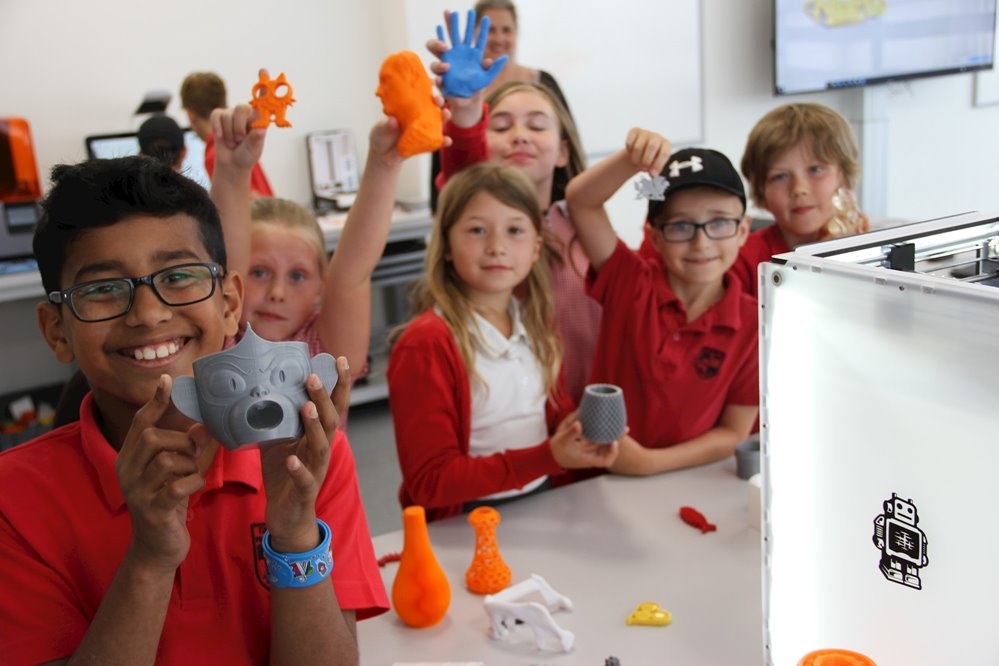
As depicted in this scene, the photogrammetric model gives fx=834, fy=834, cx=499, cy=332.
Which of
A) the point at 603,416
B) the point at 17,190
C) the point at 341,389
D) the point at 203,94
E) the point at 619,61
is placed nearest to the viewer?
the point at 341,389

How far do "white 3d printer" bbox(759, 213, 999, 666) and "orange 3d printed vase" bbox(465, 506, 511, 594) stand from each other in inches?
15.0

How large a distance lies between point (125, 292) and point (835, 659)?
802mm

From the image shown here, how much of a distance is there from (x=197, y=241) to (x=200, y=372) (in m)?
0.26

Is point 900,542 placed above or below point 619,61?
below

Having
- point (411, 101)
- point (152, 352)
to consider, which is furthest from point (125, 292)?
point (411, 101)

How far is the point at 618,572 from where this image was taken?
114 cm

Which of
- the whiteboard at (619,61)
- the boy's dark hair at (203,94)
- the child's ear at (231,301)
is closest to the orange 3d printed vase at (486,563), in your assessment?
the child's ear at (231,301)

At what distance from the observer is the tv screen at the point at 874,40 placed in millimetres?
4469

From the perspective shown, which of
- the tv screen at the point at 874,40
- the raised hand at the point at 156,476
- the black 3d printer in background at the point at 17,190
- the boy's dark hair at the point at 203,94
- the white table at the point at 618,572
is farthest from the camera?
Answer: the tv screen at the point at 874,40

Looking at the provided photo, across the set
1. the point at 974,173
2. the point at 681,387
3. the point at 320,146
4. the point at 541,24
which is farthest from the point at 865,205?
the point at 681,387

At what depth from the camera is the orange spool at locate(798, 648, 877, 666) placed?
0.77 metres

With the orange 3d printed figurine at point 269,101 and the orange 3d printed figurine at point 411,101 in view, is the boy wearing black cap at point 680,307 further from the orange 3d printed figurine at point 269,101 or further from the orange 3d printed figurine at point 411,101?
the orange 3d printed figurine at point 269,101

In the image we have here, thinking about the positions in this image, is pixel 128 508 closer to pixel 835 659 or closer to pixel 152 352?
pixel 152 352

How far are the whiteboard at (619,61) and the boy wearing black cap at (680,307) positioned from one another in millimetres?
2664
